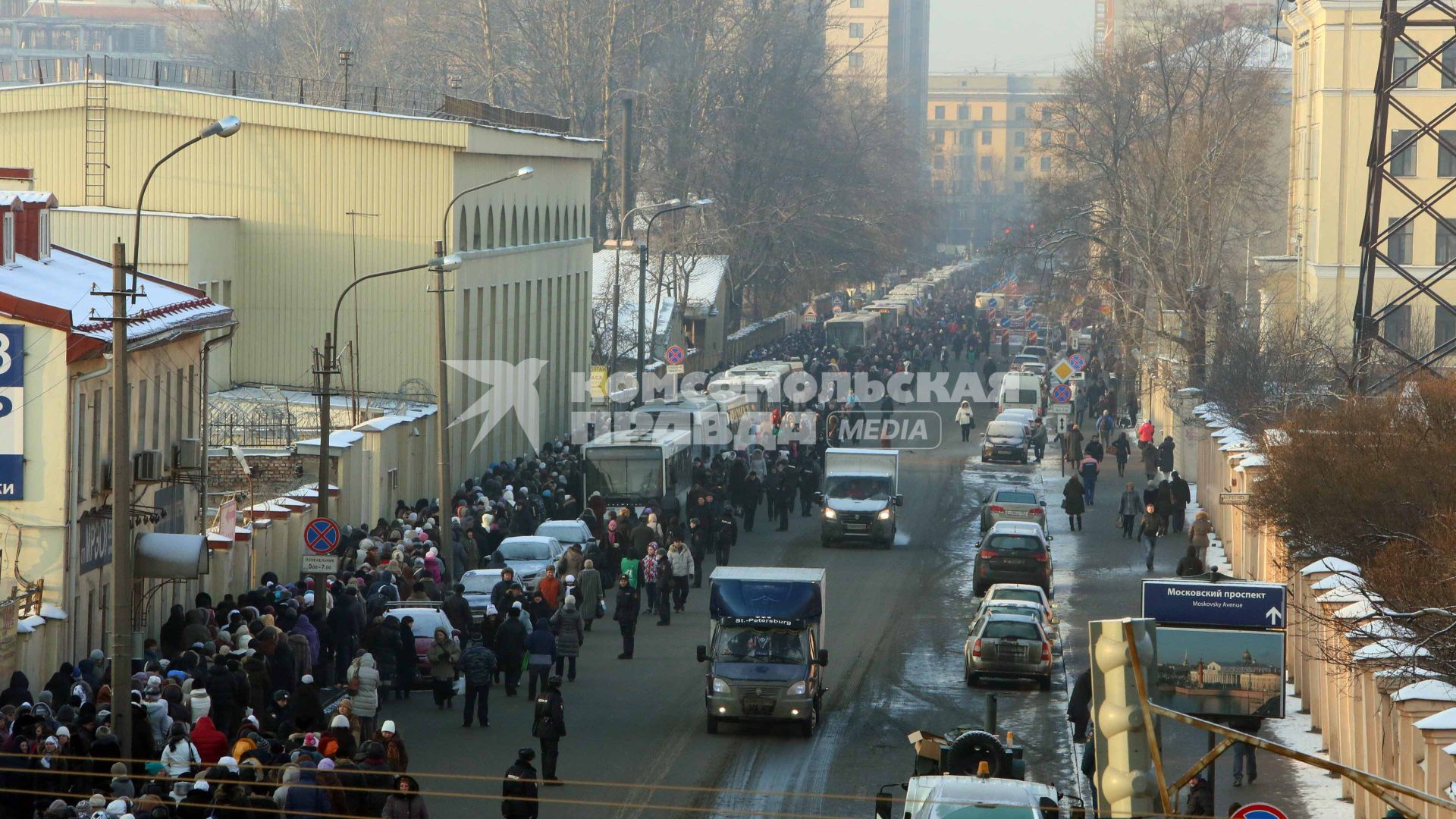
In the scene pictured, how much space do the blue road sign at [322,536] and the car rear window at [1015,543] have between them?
11594 mm

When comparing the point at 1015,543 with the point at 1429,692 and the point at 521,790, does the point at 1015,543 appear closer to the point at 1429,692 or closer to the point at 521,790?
the point at 1429,692

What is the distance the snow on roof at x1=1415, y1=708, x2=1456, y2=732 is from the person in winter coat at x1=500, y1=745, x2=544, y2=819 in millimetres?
6780

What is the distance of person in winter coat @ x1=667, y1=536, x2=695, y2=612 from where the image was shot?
2986 centimetres

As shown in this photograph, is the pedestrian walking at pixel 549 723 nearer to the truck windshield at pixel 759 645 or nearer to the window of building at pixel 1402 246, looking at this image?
the truck windshield at pixel 759 645

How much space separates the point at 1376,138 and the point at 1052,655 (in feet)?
36.4

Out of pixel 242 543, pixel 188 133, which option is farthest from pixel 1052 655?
pixel 188 133

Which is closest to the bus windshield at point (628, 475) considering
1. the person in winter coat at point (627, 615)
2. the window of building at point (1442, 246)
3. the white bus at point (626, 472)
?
the white bus at point (626, 472)

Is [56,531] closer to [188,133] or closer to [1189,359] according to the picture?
[188,133]

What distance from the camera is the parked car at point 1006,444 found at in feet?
172

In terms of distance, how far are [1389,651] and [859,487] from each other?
2186 cm

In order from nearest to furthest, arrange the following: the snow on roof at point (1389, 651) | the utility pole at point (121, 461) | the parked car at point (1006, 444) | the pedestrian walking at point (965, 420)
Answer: the snow on roof at point (1389, 651) → the utility pole at point (121, 461) → the parked car at point (1006, 444) → the pedestrian walking at point (965, 420)

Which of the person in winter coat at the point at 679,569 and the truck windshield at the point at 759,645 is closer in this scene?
the truck windshield at the point at 759,645

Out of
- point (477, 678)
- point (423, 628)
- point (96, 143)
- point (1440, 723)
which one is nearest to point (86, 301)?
point (423, 628)

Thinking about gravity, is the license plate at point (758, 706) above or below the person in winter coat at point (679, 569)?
below
